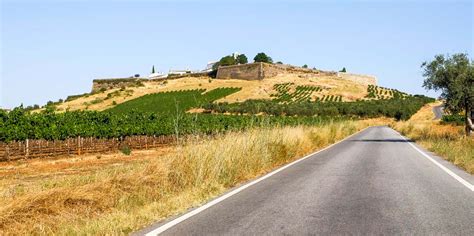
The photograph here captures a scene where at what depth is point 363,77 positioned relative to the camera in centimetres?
17412

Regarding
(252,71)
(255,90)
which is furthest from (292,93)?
(252,71)

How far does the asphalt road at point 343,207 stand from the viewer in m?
6.34

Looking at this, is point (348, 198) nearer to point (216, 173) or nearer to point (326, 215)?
point (326, 215)

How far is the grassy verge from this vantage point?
6.75 meters

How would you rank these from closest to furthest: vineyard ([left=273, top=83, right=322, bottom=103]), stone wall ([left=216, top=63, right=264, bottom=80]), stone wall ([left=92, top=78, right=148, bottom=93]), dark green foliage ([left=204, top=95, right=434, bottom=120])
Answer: dark green foliage ([left=204, top=95, right=434, bottom=120]) → vineyard ([left=273, top=83, right=322, bottom=103]) → stone wall ([left=216, top=63, right=264, bottom=80]) → stone wall ([left=92, top=78, right=148, bottom=93])

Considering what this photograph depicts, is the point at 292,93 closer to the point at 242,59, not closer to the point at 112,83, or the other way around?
the point at 112,83

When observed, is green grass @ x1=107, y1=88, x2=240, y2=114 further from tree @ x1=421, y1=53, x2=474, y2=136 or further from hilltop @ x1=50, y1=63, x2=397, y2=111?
tree @ x1=421, y1=53, x2=474, y2=136

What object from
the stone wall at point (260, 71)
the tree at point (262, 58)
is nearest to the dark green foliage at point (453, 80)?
the stone wall at point (260, 71)

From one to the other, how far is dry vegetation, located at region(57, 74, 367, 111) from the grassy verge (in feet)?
318

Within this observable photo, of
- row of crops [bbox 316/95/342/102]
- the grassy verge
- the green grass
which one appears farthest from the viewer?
row of crops [bbox 316/95/342/102]

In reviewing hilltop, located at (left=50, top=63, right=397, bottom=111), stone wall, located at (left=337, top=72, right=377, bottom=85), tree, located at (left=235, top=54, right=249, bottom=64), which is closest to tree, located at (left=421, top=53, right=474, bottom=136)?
hilltop, located at (left=50, top=63, right=397, bottom=111)

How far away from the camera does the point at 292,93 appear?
4963 inches

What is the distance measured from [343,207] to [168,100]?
326ft

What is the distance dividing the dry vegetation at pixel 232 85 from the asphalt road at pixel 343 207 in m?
98.3
